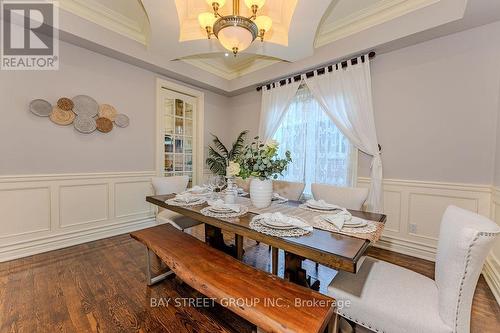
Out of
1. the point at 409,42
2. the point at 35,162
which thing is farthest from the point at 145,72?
the point at 409,42

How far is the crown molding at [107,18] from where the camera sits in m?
2.50

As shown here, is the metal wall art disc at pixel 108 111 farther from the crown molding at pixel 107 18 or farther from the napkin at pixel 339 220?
the napkin at pixel 339 220

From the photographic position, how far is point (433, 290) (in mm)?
1178

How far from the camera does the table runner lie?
4.26 feet

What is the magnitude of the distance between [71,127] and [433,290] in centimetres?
387

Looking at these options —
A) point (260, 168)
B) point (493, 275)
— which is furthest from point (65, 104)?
point (493, 275)

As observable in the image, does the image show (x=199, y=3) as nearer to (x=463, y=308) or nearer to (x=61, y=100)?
(x=61, y=100)

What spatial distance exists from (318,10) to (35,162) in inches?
144

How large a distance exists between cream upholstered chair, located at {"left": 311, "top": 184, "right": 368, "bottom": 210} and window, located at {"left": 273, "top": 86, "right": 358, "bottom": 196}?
1031 millimetres

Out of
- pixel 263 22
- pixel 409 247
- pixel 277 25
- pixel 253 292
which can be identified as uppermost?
pixel 277 25

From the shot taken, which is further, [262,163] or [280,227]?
[262,163]

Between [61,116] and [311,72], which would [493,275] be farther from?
[61,116]

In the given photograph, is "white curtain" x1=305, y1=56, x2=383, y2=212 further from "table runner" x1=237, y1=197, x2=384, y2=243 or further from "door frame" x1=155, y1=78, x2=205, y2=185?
"door frame" x1=155, y1=78, x2=205, y2=185

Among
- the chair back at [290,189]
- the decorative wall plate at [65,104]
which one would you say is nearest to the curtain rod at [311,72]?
the chair back at [290,189]
